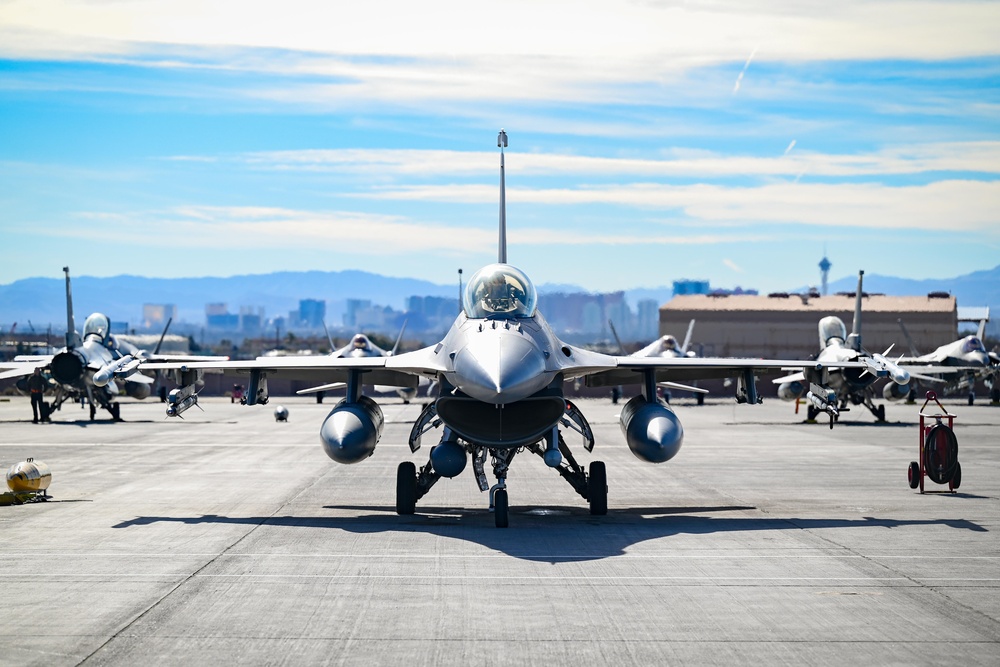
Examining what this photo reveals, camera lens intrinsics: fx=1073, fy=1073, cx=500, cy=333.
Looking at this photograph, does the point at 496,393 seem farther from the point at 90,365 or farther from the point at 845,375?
the point at 90,365

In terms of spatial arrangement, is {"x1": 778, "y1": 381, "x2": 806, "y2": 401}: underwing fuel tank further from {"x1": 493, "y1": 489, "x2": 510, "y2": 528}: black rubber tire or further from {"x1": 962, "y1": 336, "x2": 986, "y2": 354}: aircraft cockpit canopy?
{"x1": 493, "y1": 489, "x2": 510, "y2": 528}: black rubber tire

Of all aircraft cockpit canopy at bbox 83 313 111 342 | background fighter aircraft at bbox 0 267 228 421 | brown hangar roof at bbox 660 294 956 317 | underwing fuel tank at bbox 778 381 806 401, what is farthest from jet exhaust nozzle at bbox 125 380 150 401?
brown hangar roof at bbox 660 294 956 317

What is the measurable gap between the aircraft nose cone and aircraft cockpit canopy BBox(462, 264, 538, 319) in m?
1.06

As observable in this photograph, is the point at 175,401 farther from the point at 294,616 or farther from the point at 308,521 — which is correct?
the point at 294,616

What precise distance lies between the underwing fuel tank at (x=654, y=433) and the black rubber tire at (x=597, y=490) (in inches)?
32.4

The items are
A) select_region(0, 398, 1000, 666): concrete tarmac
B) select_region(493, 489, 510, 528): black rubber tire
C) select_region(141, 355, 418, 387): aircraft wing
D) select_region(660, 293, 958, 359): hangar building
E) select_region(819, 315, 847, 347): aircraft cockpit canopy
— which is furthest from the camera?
select_region(660, 293, 958, 359): hangar building

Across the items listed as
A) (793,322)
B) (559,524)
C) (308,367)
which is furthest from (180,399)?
(793,322)

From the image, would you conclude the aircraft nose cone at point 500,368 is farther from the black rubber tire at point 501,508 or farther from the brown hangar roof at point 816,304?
the brown hangar roof at point 816,304

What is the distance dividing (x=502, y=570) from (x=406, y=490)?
197 inches

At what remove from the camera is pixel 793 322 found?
317 ft

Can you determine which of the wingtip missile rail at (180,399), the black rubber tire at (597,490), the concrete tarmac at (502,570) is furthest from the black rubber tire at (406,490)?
the wingtip missile rail at (180,399)

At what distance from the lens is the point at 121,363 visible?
40.0 metres

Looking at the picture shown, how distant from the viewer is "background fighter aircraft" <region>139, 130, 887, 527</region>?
48.1ft

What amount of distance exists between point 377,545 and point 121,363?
Answer: 28395mm
